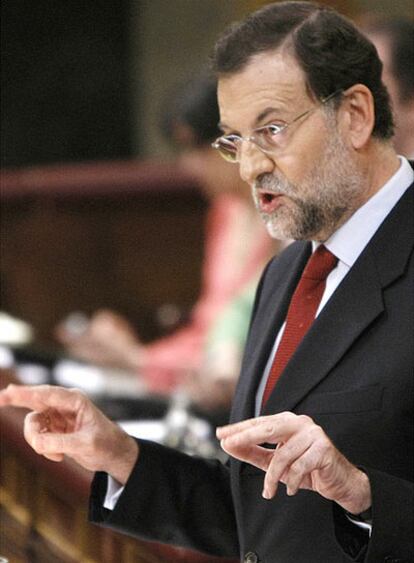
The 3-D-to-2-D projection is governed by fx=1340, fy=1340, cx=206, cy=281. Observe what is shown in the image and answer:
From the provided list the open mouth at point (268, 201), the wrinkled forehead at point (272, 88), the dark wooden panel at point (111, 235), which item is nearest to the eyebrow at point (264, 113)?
the wrinkled forehead at point (272, 88)

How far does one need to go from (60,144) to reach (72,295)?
208 cm

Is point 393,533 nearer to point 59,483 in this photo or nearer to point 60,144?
point 59,483

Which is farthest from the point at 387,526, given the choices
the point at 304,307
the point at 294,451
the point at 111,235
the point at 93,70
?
the point at 93,70

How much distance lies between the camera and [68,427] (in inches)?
87.1

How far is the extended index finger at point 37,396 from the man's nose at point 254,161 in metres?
0.46

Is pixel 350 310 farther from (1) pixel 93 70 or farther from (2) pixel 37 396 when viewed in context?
(1) pixel 93 70

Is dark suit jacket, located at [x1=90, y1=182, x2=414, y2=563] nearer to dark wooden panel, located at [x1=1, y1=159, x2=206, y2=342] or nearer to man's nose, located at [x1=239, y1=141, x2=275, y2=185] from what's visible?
man's nose, located at [x1=239, y1=141, x2=275, y2=185]

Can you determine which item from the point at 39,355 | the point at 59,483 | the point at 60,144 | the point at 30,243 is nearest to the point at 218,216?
the point at 39,355

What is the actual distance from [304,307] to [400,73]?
3.57ft

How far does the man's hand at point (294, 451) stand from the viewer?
5.87 feet

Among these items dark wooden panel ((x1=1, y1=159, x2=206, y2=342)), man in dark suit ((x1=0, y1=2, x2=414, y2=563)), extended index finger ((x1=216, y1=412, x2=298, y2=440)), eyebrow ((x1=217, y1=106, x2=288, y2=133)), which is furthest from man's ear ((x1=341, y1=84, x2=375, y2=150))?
dark wooden panel ((x1=1, y1=159, x2=206, y2=342))

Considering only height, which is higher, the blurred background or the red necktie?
the blurred background

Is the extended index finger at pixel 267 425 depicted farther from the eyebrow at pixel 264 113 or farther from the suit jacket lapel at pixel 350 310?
the eyebrow at pixel 264 113

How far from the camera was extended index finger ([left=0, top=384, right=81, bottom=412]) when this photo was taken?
83.1 inches
